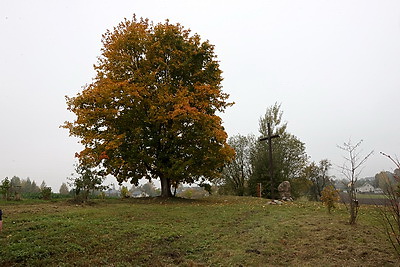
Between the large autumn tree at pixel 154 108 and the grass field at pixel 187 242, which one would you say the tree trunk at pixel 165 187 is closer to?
the large autumn tree at pixel 154 108

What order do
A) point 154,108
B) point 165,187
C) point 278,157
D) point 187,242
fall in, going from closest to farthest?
point 187,242, point 154,108, point 165,187, point 278,157

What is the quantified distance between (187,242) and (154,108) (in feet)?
28.5

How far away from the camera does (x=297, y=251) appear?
567 centimetres

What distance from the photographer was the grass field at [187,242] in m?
5.16

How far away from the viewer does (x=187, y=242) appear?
258 inches

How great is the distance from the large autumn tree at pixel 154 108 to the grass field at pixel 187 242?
6009 millimetres

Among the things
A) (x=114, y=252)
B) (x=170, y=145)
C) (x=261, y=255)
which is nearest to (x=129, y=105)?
(x=170, y=145)

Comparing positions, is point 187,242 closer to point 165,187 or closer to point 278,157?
point 165,187

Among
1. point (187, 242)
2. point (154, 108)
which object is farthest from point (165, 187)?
Answer: point (187, 242)

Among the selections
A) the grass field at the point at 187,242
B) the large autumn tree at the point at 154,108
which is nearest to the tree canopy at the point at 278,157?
the large autumn tree at the point at 154,108

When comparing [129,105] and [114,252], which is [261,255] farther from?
[129,105]

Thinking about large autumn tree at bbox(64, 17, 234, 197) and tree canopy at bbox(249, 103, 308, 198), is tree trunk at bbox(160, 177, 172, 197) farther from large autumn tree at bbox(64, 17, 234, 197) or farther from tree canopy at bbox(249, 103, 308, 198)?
tree canopy at bbox(249, 103, 308, 198)

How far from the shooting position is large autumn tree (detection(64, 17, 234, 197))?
14141 mm

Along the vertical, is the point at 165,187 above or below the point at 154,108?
below
